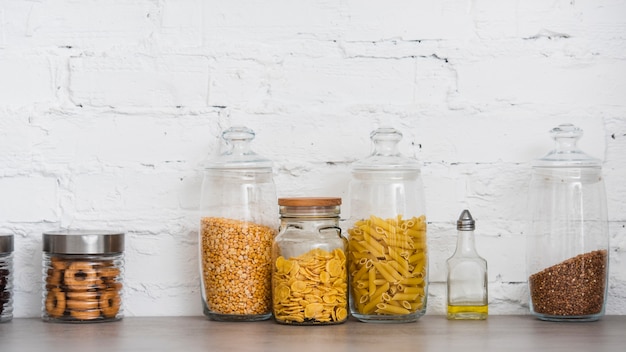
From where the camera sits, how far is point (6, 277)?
5.07 feet

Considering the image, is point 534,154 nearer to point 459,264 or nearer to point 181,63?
point 459,264

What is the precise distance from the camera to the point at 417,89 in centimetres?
168

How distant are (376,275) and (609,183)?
21.0 inches

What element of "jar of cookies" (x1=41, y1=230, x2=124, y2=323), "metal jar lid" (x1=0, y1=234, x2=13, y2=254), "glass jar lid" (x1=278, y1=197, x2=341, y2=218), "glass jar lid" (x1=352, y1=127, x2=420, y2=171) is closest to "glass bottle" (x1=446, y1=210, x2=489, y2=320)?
"glass jar lid" (x1=352, y1=127, x2=420, y2=171)

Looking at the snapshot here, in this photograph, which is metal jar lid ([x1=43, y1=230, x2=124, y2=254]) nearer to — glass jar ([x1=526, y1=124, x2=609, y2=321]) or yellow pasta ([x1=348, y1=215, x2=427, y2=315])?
yellow pasta ([x1=348, y1=215, x2=427, y2=315])

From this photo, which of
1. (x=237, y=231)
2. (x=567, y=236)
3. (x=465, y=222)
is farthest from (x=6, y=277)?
(x=567, y=236)

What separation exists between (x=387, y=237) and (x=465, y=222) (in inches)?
6.2

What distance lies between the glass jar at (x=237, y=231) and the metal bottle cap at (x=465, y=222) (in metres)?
0.34

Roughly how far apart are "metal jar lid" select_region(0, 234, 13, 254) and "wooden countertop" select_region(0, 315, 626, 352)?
136mm

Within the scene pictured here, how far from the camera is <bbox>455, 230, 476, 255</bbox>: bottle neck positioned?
62.1 inches

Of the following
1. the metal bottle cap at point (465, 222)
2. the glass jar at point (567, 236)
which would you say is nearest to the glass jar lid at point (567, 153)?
the glass jar at point (567, 236)

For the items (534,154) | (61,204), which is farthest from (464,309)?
(61,204)

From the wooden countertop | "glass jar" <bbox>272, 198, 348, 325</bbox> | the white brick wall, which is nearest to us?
the wooden countertop

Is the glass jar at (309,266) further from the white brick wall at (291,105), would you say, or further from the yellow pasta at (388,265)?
the white brick wall at (291,105)
